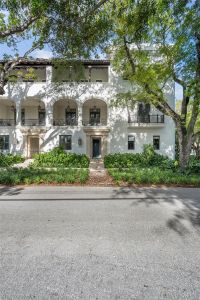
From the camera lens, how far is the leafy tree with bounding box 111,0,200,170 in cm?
1039

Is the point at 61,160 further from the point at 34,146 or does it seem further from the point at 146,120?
the point at 146,120

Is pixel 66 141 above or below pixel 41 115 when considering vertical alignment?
below

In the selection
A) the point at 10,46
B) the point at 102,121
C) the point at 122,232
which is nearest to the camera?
the point at 122,232

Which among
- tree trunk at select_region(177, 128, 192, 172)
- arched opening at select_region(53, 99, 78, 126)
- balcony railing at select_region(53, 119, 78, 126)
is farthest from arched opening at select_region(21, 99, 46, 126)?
tree trunk at select_region(177, 128, 192, 172)

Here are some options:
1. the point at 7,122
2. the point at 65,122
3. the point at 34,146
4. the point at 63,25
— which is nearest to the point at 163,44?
the point at 63,25

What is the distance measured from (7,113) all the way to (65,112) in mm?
7223

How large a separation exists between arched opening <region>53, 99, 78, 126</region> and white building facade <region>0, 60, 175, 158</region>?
3.09ft

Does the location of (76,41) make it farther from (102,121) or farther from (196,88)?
(102,121)

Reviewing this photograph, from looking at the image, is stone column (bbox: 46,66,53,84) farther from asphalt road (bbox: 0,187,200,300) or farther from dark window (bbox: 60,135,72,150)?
asphalt road (bbox: 0,187,200,300)

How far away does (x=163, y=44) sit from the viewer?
12.9m

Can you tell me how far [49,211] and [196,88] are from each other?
1006 centimetres

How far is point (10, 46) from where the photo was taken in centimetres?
1423

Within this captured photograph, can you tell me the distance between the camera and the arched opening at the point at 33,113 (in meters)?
25.5

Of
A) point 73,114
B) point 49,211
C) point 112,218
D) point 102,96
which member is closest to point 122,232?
point 112,218
